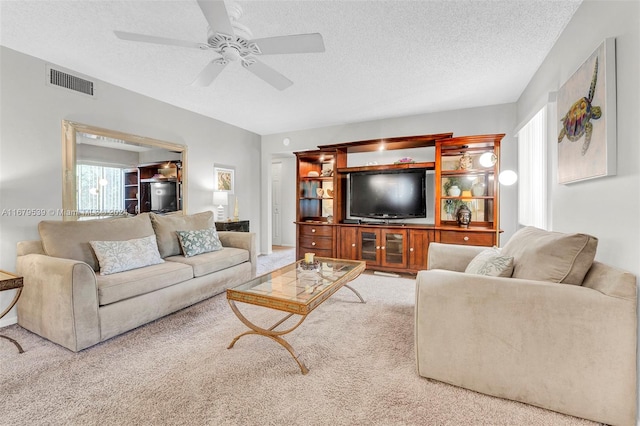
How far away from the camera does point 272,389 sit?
158 cm

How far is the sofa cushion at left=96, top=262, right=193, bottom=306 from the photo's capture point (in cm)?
212

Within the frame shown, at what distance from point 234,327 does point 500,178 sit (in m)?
3.58

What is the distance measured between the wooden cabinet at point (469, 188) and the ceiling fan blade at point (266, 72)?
2.41 m

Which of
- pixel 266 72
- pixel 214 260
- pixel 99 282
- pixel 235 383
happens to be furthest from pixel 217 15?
pixel 214 260

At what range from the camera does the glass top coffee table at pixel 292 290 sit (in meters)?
1.76

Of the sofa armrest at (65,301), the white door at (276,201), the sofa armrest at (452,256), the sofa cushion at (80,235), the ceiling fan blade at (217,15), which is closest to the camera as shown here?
the ceiling fan blade at (217,15)

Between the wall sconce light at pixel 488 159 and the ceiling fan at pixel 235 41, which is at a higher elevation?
the ceiling fan at pixel 235 41

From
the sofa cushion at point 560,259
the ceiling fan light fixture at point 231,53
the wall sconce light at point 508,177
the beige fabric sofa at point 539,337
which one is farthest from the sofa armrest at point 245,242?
the wall sconce light at point 508,177

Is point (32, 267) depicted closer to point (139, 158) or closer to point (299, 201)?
point (139, 158)

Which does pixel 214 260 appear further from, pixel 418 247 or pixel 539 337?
pixel 539 337

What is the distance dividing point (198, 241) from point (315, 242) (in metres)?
1.95

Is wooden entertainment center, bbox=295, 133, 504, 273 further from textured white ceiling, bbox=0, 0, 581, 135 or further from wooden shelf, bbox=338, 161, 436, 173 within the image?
textured white ceiling, bbox=0, 0, 581, 135

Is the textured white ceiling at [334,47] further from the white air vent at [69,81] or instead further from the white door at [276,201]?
the white door at [276,201]

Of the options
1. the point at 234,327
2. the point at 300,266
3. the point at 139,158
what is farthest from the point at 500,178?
the point at 139,158
